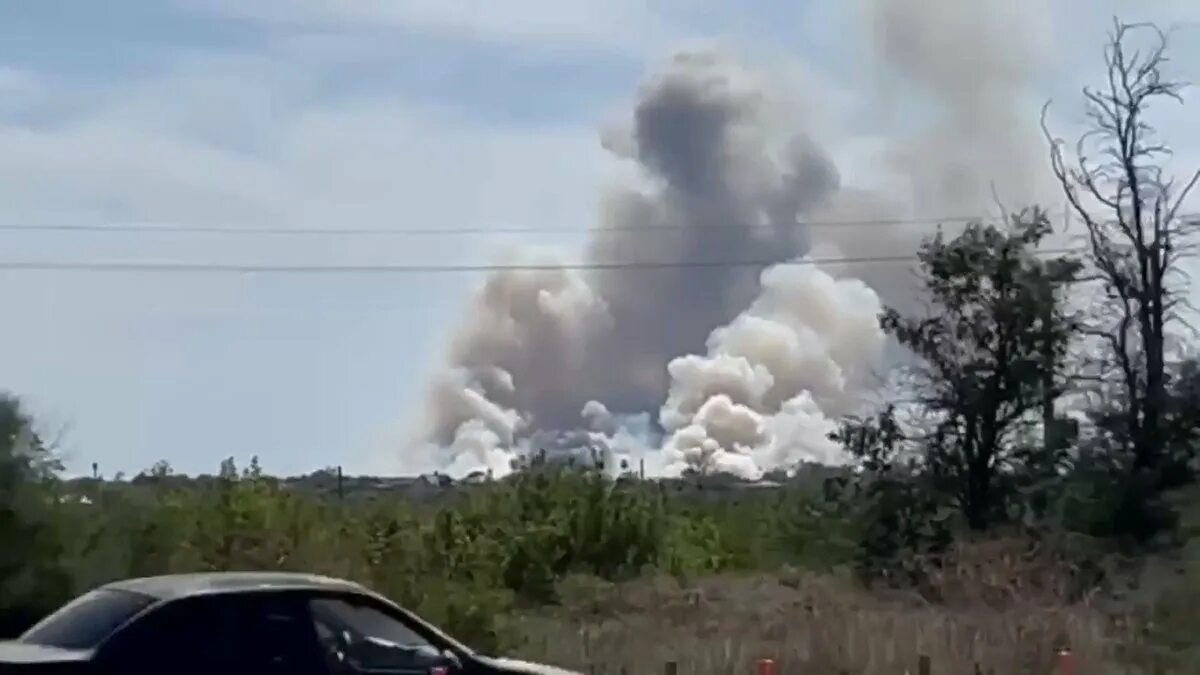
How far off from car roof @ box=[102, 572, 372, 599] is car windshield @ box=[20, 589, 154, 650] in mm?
95

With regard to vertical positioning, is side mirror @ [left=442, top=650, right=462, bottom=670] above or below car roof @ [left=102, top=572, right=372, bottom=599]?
below

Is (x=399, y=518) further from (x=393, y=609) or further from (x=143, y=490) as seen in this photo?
(x=393, y=609)

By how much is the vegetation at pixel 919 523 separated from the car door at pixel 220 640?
11639 mm

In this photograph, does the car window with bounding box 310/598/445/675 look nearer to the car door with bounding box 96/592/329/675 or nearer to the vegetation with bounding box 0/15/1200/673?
the car door with bounding box 96/592/329/675

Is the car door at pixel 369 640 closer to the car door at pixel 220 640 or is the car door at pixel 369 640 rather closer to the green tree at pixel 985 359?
the car door at pixel 220 640

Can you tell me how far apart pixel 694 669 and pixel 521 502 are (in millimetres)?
20835

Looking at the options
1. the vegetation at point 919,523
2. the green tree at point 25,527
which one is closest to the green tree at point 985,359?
the vegetation at point 919,523

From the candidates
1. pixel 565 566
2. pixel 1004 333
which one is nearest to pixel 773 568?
pixel 565 566

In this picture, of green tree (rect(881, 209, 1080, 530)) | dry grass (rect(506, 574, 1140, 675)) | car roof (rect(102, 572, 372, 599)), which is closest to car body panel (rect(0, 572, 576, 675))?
car roof (rect(102, 572, 372, 599))

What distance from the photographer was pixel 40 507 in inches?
892

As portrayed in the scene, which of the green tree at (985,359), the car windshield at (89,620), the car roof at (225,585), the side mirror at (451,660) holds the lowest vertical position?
the side mirror at (451,660)

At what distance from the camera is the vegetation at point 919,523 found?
26.2 metres

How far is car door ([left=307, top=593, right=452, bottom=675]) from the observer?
1270 cm

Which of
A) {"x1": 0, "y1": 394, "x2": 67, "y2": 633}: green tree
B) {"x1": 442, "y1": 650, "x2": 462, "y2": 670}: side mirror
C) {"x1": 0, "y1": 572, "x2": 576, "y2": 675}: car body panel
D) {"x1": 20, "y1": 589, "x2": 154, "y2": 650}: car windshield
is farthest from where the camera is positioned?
{"x1": 0, "y1": 394, "x2": 67, "y2": 633}: green tree
